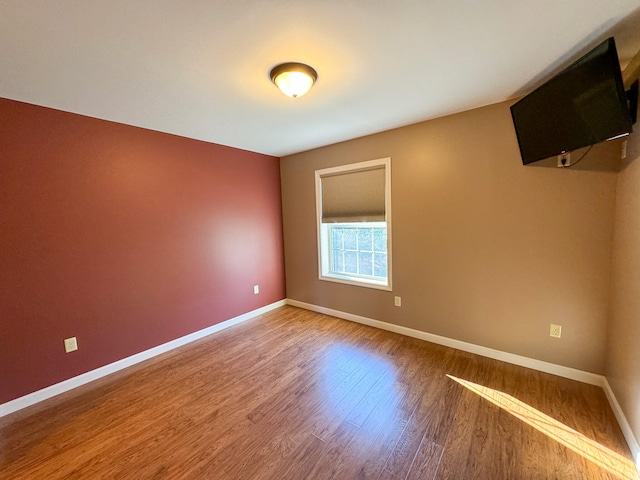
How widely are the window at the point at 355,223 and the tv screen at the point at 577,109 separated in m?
1.30

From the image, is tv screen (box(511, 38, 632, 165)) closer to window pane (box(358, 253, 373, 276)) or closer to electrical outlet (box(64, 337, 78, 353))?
window pane (box(358, 253, 373, 276))

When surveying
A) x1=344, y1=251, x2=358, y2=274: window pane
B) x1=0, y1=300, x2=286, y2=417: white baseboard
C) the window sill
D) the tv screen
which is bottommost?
x1=0, y1=300, x2=286, y2=417: white baseboard

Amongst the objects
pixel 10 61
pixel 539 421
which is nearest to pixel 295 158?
pixel 10 61

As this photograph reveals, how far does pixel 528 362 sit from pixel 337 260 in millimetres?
2331

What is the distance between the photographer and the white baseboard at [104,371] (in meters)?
2.01

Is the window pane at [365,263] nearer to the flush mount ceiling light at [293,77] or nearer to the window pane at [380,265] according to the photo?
the window pane at [380,265]

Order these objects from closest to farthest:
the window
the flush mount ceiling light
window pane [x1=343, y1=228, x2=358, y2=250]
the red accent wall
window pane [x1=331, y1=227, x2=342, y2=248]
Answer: the flush mount ceiling light → the red accent wall → the window → window pane [x1=343, y1=228, x2=358, y2=250] → window pane [x1=331, y1=227, x2=342, y2=248]

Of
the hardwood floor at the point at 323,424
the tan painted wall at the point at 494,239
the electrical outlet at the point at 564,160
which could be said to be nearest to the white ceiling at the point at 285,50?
the tan painted wall at the point at 494,239

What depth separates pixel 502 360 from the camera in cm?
243

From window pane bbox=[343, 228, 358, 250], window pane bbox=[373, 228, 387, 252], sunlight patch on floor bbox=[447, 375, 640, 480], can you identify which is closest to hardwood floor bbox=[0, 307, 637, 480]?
sunlight patch on floor bbox=[447, 375, 640, 480]

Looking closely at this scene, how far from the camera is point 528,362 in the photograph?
2309 mm

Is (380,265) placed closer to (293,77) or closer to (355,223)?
(355,223)

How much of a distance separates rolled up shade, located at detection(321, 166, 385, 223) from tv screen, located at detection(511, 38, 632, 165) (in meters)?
1.40

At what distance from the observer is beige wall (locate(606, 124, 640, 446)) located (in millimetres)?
1516
